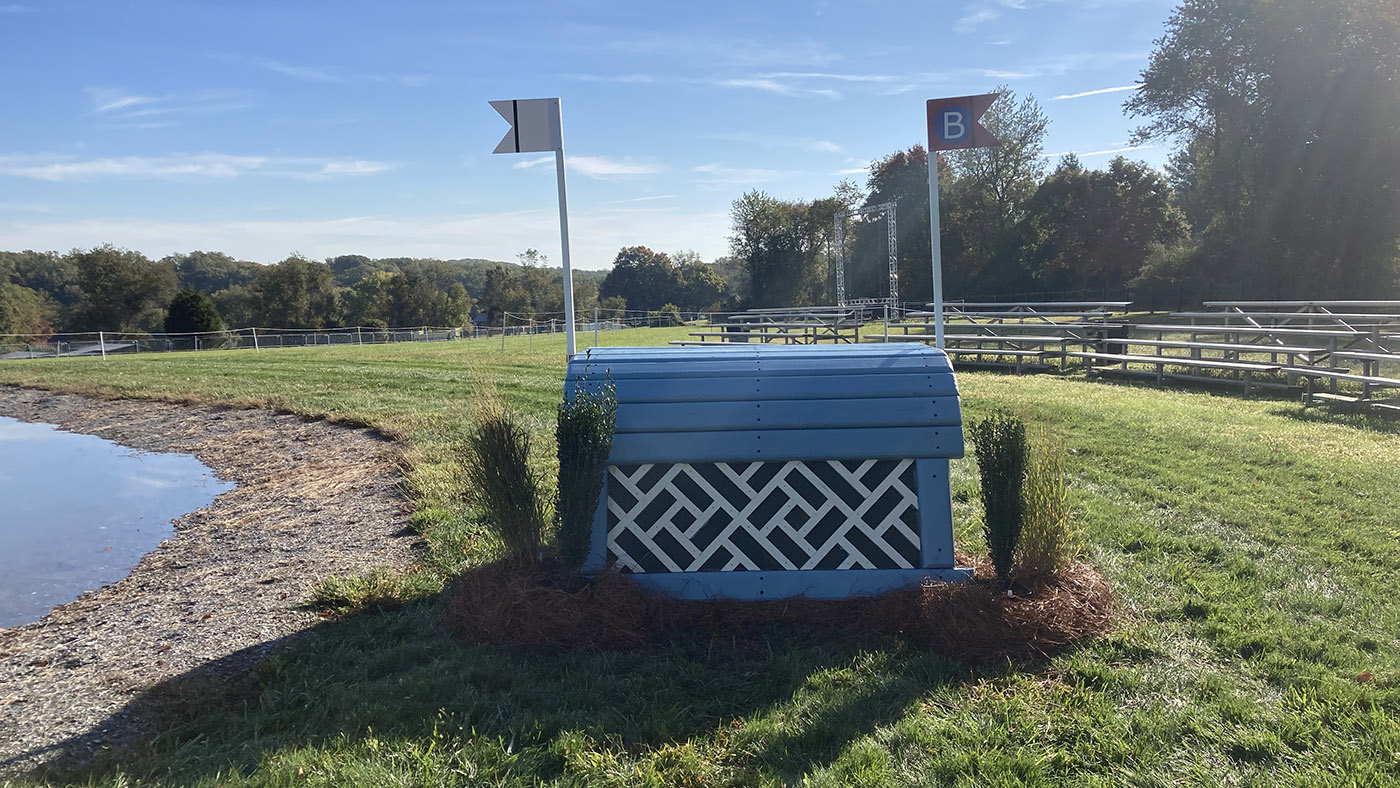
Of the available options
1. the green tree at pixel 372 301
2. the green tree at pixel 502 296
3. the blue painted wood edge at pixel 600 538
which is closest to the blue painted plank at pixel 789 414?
the blue painted wood edge at pixel 600 538

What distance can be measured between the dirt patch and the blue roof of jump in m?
1.83

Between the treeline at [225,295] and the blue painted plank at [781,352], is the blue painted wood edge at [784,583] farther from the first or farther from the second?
the treeline at [225,295]

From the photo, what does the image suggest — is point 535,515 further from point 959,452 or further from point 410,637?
point 959,452

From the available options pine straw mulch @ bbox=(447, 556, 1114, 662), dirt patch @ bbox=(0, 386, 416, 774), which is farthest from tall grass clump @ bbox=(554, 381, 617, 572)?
dirt patch @ bbox=(0, 386, 416, 774)

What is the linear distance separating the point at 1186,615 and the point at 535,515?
2979 millimetres

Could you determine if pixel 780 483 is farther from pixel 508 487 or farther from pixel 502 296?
pixel 502 296

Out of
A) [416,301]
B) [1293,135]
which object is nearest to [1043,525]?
[1293,135]

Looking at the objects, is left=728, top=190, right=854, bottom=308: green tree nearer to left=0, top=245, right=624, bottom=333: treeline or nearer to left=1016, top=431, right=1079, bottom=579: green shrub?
left=0, top=245, right=624, bottom=333: treeline

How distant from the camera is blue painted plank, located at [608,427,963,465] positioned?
3.68 meters

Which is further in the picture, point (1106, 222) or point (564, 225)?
point (1106, 222)

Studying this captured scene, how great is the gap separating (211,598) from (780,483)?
3034 millimetres

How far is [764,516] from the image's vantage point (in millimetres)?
3812

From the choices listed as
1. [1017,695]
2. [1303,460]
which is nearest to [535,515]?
[1017,695]

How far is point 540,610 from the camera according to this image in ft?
11.5
